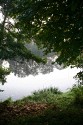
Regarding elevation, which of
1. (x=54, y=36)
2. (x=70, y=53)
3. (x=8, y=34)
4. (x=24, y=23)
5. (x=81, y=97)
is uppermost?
(x=8, y=34)

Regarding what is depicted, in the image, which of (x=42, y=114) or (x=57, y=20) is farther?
(x=42, y=114)

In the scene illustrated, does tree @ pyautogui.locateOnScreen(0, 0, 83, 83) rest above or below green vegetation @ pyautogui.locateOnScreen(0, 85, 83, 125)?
above

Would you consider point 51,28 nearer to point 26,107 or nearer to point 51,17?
A: point 51,17

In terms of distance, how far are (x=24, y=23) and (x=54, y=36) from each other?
1.31m

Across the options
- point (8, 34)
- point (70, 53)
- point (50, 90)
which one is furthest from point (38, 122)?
point (50, 90)

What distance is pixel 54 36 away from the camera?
8.90 m

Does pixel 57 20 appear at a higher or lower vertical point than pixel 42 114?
higher

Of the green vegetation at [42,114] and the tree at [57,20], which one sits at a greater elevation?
the tree at [57,20]

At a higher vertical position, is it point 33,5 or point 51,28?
point 33,5

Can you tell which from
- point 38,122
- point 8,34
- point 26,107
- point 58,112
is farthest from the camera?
point 8,34

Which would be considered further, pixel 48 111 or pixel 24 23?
pixel 48 111

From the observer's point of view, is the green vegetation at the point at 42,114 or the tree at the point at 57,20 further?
the green vegetation at the point at 42,114

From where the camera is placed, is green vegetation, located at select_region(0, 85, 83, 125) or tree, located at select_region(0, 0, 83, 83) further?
green vegetation, located at select_region(0, 85, 83, 125)

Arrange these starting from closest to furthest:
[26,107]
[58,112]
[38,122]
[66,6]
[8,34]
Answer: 1. [66,6]
2. [38,122]
3. [58,112]
4. [26,107]
5. [8,34]
